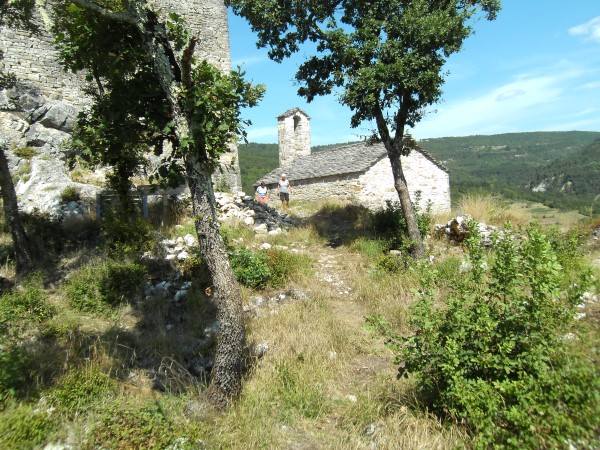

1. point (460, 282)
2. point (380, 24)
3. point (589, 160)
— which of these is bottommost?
point (589, 160)

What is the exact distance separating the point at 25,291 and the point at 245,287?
4246 millimetres

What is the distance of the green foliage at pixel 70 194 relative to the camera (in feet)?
35.8

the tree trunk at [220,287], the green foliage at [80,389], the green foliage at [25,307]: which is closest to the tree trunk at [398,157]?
the tree trunk at [220,287]

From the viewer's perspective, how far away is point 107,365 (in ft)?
17.7

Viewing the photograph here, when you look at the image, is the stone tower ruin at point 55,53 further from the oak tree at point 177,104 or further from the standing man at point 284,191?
the oak tree at point 177,104

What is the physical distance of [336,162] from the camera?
18625mm

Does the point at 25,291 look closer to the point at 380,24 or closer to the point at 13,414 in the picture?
the point at 13,414

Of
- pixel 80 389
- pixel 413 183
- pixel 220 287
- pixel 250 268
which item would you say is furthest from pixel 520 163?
pixel 80 389

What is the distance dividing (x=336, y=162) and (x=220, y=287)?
48.2 ft

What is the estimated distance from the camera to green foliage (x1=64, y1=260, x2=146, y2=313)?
7559 mm

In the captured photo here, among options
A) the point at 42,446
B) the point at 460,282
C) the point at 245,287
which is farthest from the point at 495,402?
the point at 245,287

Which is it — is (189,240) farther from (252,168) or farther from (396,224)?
(252,168)

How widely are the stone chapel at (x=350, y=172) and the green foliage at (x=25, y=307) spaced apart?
38.4 ft

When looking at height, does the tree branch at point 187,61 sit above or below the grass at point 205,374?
above
